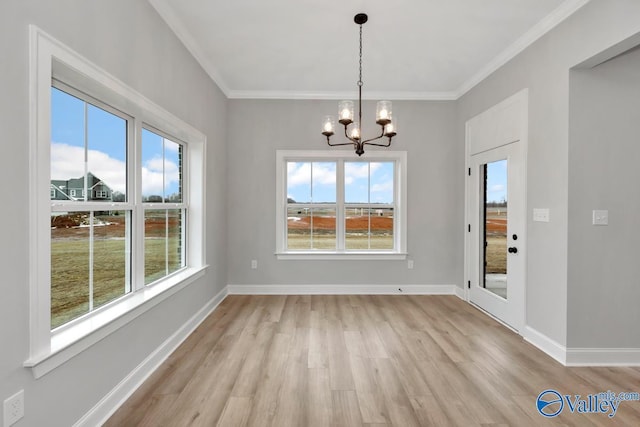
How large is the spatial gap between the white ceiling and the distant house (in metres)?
1.49

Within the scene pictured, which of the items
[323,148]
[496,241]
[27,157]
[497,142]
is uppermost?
[323,148]

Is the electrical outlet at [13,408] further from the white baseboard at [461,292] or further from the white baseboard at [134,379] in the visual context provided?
the white baseboard at [461,292]

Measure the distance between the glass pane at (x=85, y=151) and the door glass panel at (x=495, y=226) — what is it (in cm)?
373

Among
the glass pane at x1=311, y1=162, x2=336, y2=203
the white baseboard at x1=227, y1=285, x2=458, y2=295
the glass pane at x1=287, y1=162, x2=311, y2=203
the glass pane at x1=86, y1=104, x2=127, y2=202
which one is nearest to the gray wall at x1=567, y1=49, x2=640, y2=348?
the white baseboard at x1=227, y1=285, x2=458, y2=295

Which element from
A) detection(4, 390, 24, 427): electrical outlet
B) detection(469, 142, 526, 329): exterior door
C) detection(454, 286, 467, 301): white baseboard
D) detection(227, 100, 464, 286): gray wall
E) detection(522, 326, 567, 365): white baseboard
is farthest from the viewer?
detection(227, 100, 464, 286): gray wall

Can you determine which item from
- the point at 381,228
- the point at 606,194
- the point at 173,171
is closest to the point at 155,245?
the point at 173,171

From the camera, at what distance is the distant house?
5.56ft

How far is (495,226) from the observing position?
3576mm

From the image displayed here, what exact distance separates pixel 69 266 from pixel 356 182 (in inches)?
139

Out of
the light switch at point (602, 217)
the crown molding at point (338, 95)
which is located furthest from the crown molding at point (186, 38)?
the light switch at point (602, 217)

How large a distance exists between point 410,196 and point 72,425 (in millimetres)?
4141

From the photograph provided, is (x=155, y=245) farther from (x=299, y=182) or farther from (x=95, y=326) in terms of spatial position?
(x=299, y=182)

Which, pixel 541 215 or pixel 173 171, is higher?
pixel 173 171

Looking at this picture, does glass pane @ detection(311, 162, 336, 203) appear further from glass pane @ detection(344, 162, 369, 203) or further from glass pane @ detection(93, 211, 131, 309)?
glass pane @ detection(93, 211, 131, 309)
